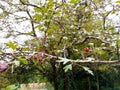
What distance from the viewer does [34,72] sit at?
24.7 ft

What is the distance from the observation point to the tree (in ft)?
3.85

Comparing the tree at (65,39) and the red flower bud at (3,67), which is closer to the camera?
the red flower bud at (3,67)

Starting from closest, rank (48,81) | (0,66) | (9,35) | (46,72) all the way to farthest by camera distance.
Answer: (0,66) < (9,35) < (46,72) < (48,81)

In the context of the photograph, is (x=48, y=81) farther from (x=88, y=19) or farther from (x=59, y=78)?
(x=88, y=19)

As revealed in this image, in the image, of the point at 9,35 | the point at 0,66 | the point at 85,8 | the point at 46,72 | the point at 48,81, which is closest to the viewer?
the point at 0,66

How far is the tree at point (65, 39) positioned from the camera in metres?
1.17

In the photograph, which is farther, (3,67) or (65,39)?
(65,39)

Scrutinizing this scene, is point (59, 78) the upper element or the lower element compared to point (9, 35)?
lower

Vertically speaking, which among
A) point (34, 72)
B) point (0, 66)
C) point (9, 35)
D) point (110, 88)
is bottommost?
point (110, 88)

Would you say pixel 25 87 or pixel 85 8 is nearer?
pixel 85 8

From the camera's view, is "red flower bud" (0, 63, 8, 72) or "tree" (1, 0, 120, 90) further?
"tree" (1, 0, 120, 90)

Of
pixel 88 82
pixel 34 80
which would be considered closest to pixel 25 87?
pixel 34 80

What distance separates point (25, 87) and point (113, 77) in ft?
7.22

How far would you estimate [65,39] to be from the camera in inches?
121
